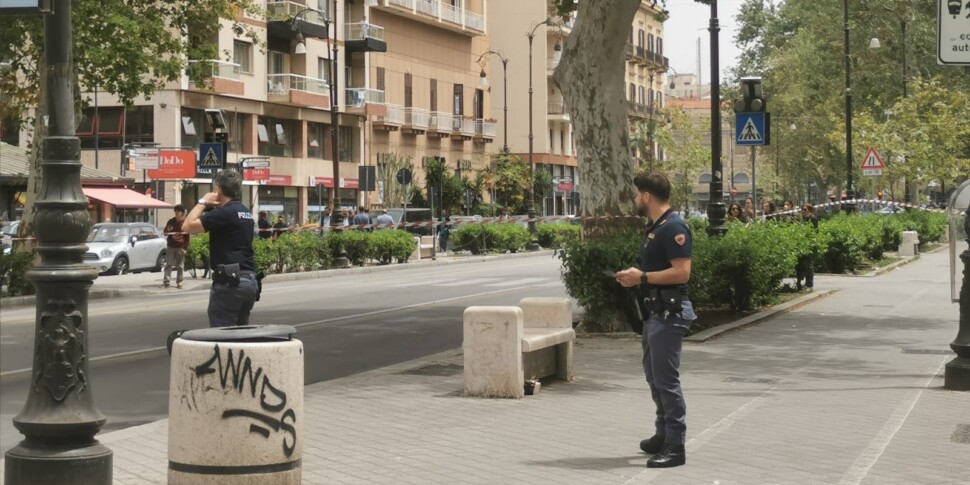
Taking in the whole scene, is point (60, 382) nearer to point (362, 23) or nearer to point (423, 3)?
point (362, 23)

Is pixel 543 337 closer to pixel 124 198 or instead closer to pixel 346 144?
pixel 124 198

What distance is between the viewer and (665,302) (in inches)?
330

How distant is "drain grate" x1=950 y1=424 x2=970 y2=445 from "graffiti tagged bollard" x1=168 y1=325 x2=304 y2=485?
487 centimetres

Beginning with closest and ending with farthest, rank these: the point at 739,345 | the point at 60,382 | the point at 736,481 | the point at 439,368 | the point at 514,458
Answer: the point at 60,382
the point at 736,481
the point at 514,458
the point at 439,368
the point at 739,345

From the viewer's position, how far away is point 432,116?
71.6 metres

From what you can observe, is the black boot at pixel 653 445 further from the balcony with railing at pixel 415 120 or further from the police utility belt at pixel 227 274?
the balcony with railing at pixel 415 120

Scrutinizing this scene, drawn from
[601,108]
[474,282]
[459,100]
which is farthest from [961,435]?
[459,100]

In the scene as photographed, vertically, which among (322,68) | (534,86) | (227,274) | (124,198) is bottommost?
(227,274)

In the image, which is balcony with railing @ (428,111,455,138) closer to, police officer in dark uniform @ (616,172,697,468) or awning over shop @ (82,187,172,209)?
awning over shop @ (82,187,172,209)

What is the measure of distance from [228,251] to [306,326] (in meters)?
8.28

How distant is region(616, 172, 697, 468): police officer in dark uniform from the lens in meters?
8.41

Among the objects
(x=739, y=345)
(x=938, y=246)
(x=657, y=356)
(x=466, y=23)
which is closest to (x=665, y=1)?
(x=739, y=345)

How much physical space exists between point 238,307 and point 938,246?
150 feet

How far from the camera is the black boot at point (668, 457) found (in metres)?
8.39
